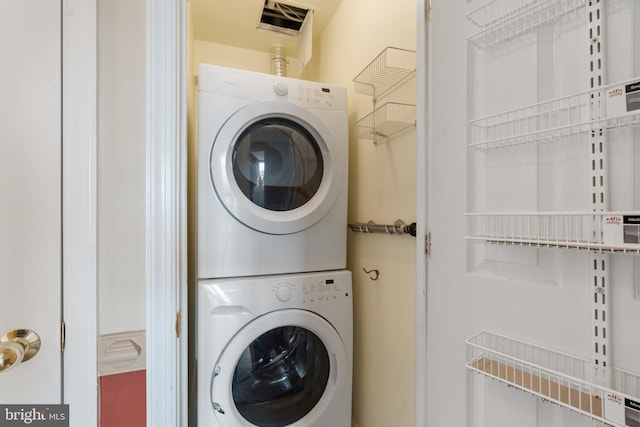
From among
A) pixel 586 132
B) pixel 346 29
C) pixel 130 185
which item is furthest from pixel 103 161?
pixel 346 29

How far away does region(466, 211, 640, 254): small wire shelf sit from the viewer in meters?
0.48

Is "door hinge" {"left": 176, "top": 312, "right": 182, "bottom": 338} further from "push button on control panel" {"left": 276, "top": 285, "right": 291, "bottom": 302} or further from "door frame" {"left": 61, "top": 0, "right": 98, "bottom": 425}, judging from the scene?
"push button on control panel" {"left": 276, "top": 285, "right": 291, "bottom": 302}

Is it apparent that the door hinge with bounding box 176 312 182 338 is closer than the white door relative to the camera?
No

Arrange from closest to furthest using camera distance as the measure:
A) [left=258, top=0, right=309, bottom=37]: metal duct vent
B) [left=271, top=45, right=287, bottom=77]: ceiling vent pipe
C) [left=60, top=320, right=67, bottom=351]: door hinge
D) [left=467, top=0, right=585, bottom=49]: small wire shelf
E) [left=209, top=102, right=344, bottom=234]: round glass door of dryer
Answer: [left=467, top=0, right=585, bottom=49]: small wire shelf, [left=60, top=320, right=67, bottom=351]: door hinge, [left=209, top=102, right=344, bottom=234]: round glass door of dryer, [left=258, top=0, right=309, bottom=37]: metal duct vent, [left=271, top=45, right=287, bottom=77]: ceiling vent pipe

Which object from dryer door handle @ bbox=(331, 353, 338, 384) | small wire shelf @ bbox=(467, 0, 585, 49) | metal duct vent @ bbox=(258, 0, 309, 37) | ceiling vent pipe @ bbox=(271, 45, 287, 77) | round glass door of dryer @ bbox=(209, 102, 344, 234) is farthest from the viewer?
ceiling vent pipe @ bbox=(271, 45, 287, 77)

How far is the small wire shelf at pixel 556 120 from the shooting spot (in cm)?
50

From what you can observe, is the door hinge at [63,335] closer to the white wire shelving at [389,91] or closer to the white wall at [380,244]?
the white wall at [380,244]

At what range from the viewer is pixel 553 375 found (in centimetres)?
58

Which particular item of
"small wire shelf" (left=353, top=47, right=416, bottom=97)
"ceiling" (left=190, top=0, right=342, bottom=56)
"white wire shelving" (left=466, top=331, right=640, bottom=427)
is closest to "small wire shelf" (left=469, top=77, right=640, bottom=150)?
"white wire shelving" (left=466, top=331, right=640, bottom=427)

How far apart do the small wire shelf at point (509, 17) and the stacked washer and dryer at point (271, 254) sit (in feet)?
2.61

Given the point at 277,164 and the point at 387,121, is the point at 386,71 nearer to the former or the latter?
the point at 387,121

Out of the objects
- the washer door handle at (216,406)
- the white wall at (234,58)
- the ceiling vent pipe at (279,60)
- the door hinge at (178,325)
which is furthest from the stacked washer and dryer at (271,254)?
the white wall at (234,58)

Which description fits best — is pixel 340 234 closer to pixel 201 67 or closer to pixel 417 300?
pixel 417 300

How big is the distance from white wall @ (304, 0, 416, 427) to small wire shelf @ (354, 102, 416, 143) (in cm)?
4
